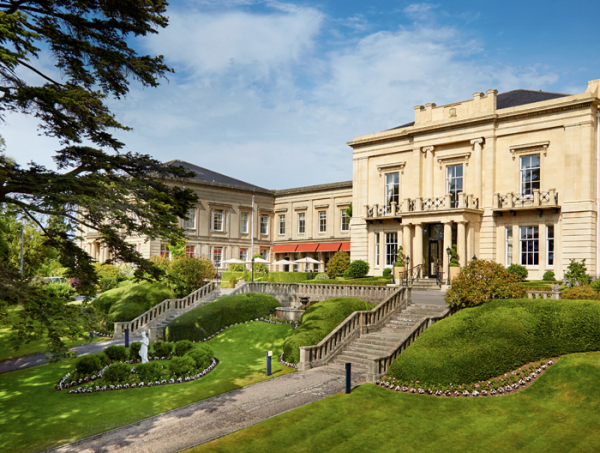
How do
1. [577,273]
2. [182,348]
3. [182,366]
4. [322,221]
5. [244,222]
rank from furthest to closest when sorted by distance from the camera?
[244,222], [322,221], [577,273], [182,348], [182,366]

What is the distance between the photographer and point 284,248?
59.8 m

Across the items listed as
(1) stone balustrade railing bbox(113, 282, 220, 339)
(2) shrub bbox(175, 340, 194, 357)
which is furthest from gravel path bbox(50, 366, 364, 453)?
(1) stone balustrade railing bbox(113, 282, 220, 339)

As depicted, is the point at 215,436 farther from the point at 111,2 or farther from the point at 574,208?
the point at 574,208

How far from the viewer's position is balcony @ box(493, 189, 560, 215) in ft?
102

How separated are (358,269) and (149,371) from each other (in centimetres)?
2362

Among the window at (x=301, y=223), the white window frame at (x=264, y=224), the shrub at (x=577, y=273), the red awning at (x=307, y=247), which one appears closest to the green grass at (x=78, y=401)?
the shrub at (x=577, y=273)

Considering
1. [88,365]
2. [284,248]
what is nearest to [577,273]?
[88,365]

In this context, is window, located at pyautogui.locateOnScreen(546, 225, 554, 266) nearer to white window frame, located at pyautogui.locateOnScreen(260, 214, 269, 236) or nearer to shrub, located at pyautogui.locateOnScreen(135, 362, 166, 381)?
shrub, located at pyautogui.locateOnScreen(135, 362, 166, 381)

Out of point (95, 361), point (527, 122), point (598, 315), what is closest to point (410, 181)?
point (527, 122)

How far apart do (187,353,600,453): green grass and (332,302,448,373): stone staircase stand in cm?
334

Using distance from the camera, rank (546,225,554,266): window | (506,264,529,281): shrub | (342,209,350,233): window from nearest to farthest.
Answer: (506,264,529,281): shrub, (546,225,554,266): window, (342,209,350,233): window

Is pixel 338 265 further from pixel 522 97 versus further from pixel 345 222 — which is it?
pixel 522 97

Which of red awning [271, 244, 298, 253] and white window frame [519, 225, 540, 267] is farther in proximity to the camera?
red awning [271, 244, 298, 253]

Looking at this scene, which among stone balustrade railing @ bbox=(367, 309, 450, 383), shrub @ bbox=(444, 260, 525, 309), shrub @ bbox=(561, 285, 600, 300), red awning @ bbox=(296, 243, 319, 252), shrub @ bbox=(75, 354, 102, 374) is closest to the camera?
stone balustrade railing @ bbox=(367, 309, 450, 383)
